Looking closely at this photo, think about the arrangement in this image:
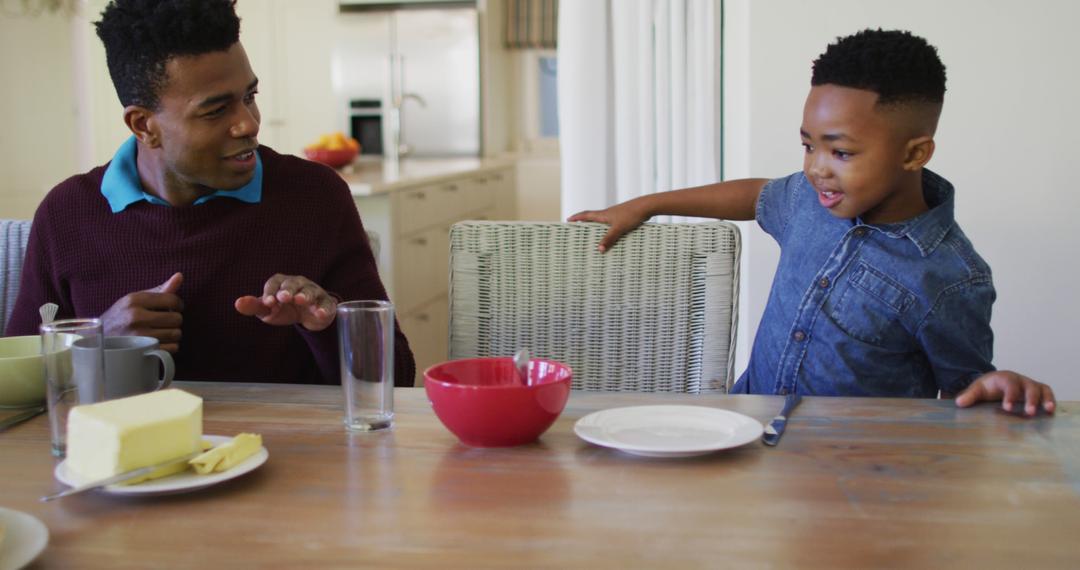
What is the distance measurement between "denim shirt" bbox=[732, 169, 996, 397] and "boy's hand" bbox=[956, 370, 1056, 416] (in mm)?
263

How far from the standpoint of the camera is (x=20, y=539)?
85 cm

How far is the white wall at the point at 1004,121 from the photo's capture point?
222cm

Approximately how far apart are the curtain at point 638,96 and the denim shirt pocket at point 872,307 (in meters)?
1.06

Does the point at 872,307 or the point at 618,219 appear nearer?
the point at 872,307

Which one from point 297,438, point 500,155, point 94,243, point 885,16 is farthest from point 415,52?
point 297,438

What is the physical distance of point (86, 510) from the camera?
94 centimetres

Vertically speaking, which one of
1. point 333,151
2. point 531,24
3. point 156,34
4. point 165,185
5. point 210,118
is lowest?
point 333,151

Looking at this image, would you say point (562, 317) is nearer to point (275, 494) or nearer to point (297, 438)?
point (297, 438)

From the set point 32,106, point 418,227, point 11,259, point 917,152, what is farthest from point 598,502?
point 32,106

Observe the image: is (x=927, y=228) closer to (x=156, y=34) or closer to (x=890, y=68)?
(x=890, y=68)

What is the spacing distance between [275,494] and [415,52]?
572 centimetres

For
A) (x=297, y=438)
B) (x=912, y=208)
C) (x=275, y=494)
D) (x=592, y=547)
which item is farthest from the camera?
(x=912, y=208)

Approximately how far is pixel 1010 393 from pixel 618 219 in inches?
25.9

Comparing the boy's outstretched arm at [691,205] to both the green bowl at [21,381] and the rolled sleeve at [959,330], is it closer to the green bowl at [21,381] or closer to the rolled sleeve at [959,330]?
the rolled sleeve at [959,330]
